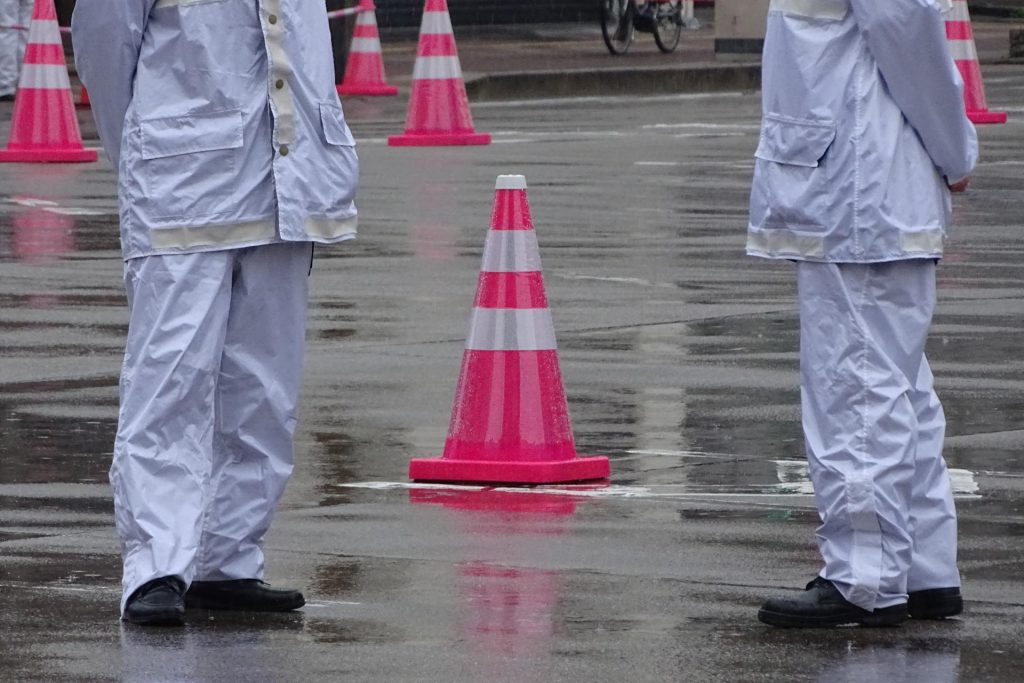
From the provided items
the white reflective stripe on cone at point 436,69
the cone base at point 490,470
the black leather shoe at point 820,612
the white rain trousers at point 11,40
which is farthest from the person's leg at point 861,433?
the white rain trousers at point 11,40

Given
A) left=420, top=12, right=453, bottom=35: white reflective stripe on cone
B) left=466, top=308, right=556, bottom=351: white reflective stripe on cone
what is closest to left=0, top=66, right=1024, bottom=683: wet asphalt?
left=466, top=308, right=556, bottom=351: white reflective stripe on cone

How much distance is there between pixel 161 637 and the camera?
18.5ft

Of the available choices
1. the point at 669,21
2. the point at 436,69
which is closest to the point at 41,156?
the point at 436,69

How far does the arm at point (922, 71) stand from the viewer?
561 centimetres

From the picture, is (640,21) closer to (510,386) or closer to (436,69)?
(436,69)

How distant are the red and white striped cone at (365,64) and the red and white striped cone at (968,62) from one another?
5626 mm

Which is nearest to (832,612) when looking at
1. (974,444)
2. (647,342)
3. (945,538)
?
(945,538)

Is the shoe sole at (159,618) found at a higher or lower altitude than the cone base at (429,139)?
higher

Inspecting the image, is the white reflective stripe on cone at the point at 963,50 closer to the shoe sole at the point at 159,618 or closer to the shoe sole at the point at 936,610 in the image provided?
the shoe sole at the point at 936,610

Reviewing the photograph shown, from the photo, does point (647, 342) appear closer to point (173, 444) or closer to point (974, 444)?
point (974, 444)

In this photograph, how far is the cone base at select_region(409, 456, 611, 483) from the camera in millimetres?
7578

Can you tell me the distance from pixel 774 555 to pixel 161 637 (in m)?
1.54

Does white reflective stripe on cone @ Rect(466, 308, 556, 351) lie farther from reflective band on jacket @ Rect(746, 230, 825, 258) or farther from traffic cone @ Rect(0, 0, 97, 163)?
traffic cone @ Rect(0, 0, 97, 163)

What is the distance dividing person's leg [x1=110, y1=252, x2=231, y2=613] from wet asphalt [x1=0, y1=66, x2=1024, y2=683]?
198 millimetres
